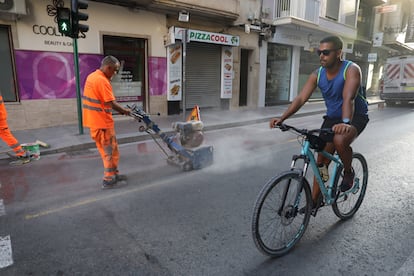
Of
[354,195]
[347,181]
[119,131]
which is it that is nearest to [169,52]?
[119,131]

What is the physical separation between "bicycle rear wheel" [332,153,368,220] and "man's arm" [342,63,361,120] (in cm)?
92

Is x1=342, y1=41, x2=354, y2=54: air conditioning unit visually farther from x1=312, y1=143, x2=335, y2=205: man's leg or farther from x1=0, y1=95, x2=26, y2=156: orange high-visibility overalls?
x1=0, y1=95, x2=26, y2=156: orange high-visibility overalls

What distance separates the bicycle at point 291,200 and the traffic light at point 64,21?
6583 millimetres

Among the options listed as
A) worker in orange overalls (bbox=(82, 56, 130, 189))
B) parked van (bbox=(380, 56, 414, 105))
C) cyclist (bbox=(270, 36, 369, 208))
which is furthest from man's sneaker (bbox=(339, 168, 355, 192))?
parked van (bbox=(380, 56, 414, 105))

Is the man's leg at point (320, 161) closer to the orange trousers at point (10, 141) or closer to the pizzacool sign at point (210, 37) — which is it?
the orange trousers at point (10, 141)

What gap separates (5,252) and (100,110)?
2152 millimetres

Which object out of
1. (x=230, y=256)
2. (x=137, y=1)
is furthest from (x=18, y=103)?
(x=230, y=256)

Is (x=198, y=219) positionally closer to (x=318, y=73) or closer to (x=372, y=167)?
(x=318, y=73)

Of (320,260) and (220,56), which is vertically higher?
(220,56)

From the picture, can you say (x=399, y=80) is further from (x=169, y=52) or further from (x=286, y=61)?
(x=169, y=52)

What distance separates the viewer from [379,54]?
26.3 metres

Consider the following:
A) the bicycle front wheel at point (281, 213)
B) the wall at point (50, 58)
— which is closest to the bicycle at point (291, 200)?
the bicycle front wheel at point (281, 213)

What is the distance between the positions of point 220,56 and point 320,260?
39.7 feet

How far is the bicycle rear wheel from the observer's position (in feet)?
11.5
